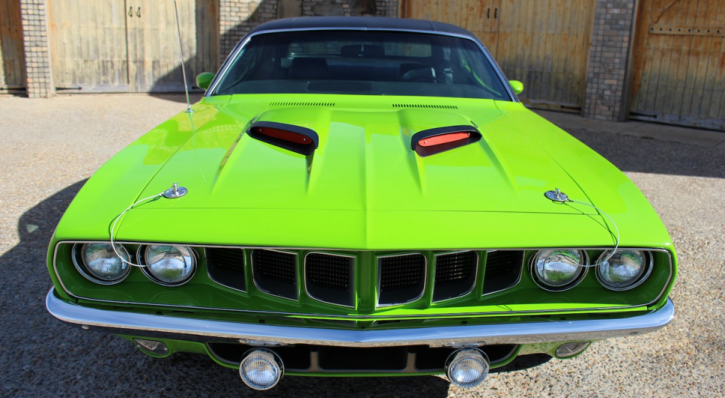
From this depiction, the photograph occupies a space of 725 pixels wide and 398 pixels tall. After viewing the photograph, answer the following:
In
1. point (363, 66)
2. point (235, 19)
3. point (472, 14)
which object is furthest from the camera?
point (235, 19)

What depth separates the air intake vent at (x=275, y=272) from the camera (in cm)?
217

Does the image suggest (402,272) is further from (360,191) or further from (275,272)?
(275,272)

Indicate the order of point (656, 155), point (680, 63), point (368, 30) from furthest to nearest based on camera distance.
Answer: point (680, 63) → point (656, 155) → point (368, 30)

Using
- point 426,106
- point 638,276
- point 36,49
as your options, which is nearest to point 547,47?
point 426,106

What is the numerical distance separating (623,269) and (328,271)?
1.07 meters

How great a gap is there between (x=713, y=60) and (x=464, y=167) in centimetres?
835

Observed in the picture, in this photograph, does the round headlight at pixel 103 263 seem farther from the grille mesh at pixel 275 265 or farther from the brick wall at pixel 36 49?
the brick wall at pixel 36 49

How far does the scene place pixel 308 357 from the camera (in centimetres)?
223

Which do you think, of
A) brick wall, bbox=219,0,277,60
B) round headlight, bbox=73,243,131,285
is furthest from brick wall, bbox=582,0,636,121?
round headlight, bbox=73,243,131,285

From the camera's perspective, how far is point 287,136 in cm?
266

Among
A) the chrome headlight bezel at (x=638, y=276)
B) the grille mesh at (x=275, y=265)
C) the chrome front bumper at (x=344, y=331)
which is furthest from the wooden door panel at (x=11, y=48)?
the chrome headlight bezel at (x=638, y=276)

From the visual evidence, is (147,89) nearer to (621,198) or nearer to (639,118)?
(639,118)

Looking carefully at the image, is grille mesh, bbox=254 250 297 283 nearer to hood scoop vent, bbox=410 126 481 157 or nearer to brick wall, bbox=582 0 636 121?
hood scoop vent, bbox=410 126 481 157

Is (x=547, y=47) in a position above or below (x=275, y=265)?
above
